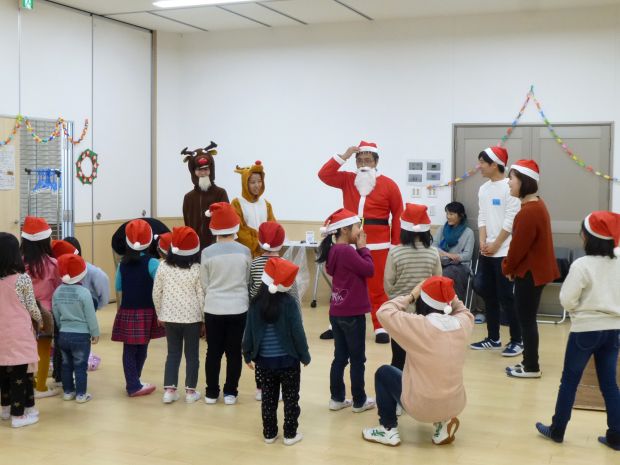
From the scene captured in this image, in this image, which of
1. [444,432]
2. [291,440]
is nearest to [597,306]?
[444,432]

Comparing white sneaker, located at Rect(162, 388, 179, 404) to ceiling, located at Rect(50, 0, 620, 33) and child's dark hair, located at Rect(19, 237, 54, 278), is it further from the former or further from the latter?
ceiling, located at Rect(50, 0, 620, 33)

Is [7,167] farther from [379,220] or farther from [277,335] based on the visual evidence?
[277,335]

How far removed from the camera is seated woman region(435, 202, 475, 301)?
7.77 metres

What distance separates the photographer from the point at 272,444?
4.17 metres

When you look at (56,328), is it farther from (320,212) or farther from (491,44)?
(491,44)

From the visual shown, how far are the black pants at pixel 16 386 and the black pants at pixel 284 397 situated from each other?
4.44ft

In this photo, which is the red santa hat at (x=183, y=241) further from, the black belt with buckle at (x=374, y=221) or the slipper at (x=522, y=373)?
the slipper at (x=522, y=373)

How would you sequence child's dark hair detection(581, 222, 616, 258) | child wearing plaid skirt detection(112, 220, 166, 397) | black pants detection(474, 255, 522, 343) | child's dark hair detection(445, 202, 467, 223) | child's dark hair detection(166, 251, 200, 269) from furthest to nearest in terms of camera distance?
1. child's dark hair detection(445, 202, 467, 223)
2. black pants detection(474, 255, 522, 343)
3. child wearing plaid skirt detection(112, 220, 166, 397)
4. child's dark hair detection(166, 251, 200, 269)
5. child's dark hair detection(581, 222, 616, 258)

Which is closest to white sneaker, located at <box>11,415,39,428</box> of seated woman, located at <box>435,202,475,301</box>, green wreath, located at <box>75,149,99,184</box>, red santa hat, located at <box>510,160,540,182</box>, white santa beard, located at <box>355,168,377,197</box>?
white santa beard, located at <box>355,168,377,197</box>

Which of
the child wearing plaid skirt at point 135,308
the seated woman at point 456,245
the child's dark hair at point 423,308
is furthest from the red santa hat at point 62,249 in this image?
the seated woman at point 456,245

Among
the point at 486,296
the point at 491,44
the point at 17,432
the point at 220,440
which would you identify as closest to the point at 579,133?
the point at 491,44

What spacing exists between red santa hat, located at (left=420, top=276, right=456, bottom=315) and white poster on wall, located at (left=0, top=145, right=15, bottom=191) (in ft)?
15.3

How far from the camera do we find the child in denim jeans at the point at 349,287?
14.9 feet

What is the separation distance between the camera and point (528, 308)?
17.8ft
